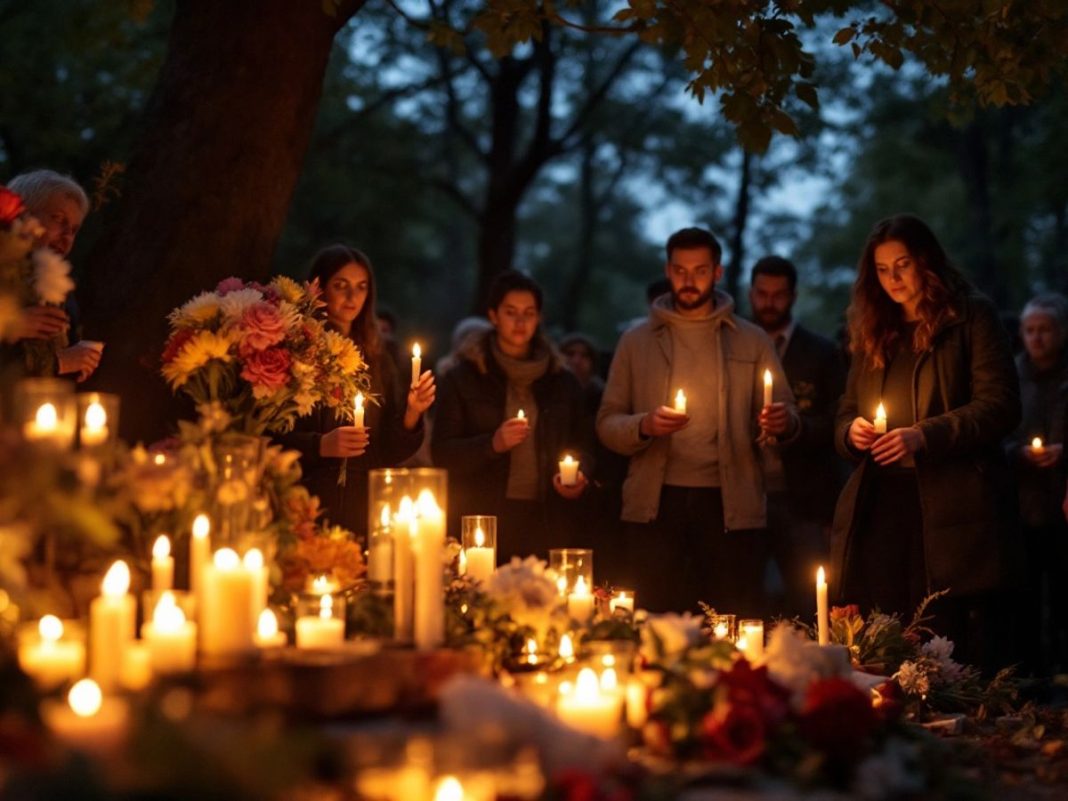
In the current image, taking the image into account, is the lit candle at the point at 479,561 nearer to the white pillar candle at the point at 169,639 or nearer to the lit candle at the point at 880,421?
the white pillar candle at the point at 169,639

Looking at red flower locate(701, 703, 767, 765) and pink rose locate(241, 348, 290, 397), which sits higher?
pink rose locate(241, 348, 290, 397)

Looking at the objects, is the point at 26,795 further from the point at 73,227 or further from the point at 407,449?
the point at 407,449

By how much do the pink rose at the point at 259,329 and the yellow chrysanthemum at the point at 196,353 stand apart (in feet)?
0.28

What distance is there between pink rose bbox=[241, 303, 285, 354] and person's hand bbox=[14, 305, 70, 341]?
2.21ft

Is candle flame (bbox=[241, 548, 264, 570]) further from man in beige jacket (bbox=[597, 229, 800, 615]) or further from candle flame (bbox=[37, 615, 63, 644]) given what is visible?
man in beige jacket (bbox=[597, 229, 800, 615])

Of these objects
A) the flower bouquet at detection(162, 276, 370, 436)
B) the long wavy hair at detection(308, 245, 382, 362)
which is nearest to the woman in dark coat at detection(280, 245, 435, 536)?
the long wavy hair at detection(308, 245, 382, 362)

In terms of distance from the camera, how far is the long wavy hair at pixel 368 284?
7289 mm

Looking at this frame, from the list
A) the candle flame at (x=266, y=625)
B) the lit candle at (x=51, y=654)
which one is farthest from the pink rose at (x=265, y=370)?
the lit candle at (x=51, y=654)

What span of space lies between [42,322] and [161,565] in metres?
1.17

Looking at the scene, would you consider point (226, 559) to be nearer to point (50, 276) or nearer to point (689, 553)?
point (50, 276)

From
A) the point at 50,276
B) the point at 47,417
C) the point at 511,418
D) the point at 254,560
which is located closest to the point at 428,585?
the point at 254,560

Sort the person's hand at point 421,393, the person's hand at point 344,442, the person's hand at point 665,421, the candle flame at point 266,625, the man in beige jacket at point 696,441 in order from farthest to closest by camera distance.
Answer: the man in beige jacket at point 696,441, the person's hand at point 665,421, the person's hand at point 421,393, the person's hand at point 344,442, the candle flame at point 266,625

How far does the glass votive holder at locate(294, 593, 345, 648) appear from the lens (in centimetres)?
445

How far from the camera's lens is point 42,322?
5.33 m
